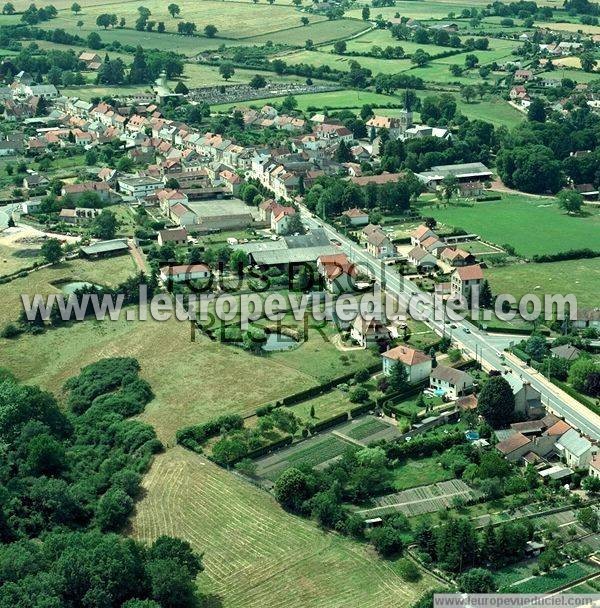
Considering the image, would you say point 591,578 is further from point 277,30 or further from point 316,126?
point 277,30

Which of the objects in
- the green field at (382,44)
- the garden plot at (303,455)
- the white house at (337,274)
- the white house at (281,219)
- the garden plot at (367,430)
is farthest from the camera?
the green field at (382,44)

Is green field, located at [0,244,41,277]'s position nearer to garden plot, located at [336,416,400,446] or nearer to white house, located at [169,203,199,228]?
white house, located at [169,203,199,228]

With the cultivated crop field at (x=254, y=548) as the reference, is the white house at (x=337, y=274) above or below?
above

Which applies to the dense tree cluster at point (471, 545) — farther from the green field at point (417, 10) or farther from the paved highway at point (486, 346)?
the green field at point (417, 10)

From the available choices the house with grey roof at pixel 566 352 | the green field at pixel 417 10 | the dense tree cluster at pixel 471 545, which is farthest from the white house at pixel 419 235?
the green field at pixel 417 10

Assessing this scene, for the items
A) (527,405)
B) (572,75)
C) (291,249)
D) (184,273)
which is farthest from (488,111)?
(527,405)

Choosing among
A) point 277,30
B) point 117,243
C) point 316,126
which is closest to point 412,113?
point 316,126

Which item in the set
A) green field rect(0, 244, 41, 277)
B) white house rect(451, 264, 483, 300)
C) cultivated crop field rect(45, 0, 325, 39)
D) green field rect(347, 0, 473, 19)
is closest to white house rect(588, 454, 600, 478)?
white house rect(451, 264, 483, 300)
